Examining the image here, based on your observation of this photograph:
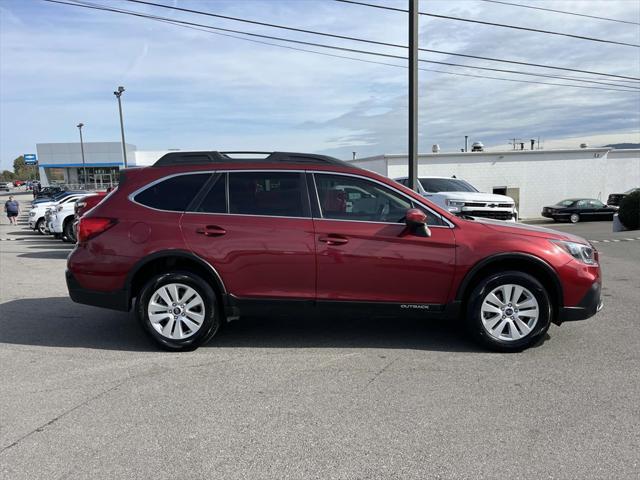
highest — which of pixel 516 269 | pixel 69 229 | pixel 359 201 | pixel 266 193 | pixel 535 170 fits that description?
pixel 535 170

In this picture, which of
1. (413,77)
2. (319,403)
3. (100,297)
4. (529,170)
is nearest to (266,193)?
(100,297)

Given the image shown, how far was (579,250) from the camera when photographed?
502 cm

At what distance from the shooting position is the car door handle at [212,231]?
4.97 metres

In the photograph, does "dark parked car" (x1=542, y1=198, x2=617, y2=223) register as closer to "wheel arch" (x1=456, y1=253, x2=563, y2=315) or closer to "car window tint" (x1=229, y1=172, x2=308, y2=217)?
"wheel arch" (x1=456, y1=253, x2=563, y2=315)

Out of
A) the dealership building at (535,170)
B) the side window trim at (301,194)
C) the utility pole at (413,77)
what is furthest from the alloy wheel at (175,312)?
the dealership building at (535,170)

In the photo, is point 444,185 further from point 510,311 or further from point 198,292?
point 198,292

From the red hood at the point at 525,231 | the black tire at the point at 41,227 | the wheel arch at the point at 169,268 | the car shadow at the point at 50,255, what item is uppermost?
the red hood at the point at 525,231

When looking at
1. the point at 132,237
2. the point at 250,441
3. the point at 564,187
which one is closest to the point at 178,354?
the point at 132,237

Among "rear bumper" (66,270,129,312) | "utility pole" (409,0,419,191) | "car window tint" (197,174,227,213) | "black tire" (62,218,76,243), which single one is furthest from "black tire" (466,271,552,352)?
"black tire" (62,218,76,243)

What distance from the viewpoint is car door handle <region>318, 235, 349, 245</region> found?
4883 mm

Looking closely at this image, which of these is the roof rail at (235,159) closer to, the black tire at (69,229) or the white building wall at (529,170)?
the black tire at (69,229)

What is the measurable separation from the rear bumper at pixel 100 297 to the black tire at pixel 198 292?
18 cm

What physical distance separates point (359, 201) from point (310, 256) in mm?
725

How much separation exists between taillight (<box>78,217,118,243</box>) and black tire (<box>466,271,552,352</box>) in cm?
357
